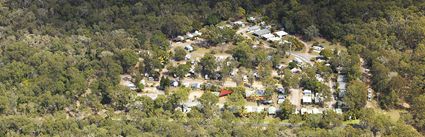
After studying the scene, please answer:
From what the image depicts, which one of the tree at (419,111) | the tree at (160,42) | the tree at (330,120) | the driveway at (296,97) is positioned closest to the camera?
the tree at (330,120)

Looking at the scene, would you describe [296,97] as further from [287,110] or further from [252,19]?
[252,19]

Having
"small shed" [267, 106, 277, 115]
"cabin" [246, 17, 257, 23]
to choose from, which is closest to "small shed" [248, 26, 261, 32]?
"cabin" [246, 17, 257, 23]

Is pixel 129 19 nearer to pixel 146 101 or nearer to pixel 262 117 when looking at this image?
pixel 146 101

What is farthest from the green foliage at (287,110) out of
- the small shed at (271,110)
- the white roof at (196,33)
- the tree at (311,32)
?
the white roof at (196,33)

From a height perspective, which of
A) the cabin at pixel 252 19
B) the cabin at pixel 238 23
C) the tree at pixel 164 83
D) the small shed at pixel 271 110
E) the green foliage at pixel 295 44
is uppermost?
the cabin at pixel 252 19

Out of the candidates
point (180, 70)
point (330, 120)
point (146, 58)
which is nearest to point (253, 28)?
point (180, 70)

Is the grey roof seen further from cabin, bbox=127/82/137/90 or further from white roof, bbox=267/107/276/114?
cabin, bbox=127/82/137/90

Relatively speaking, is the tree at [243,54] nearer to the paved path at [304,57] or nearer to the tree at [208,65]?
the tree at [208,65]
